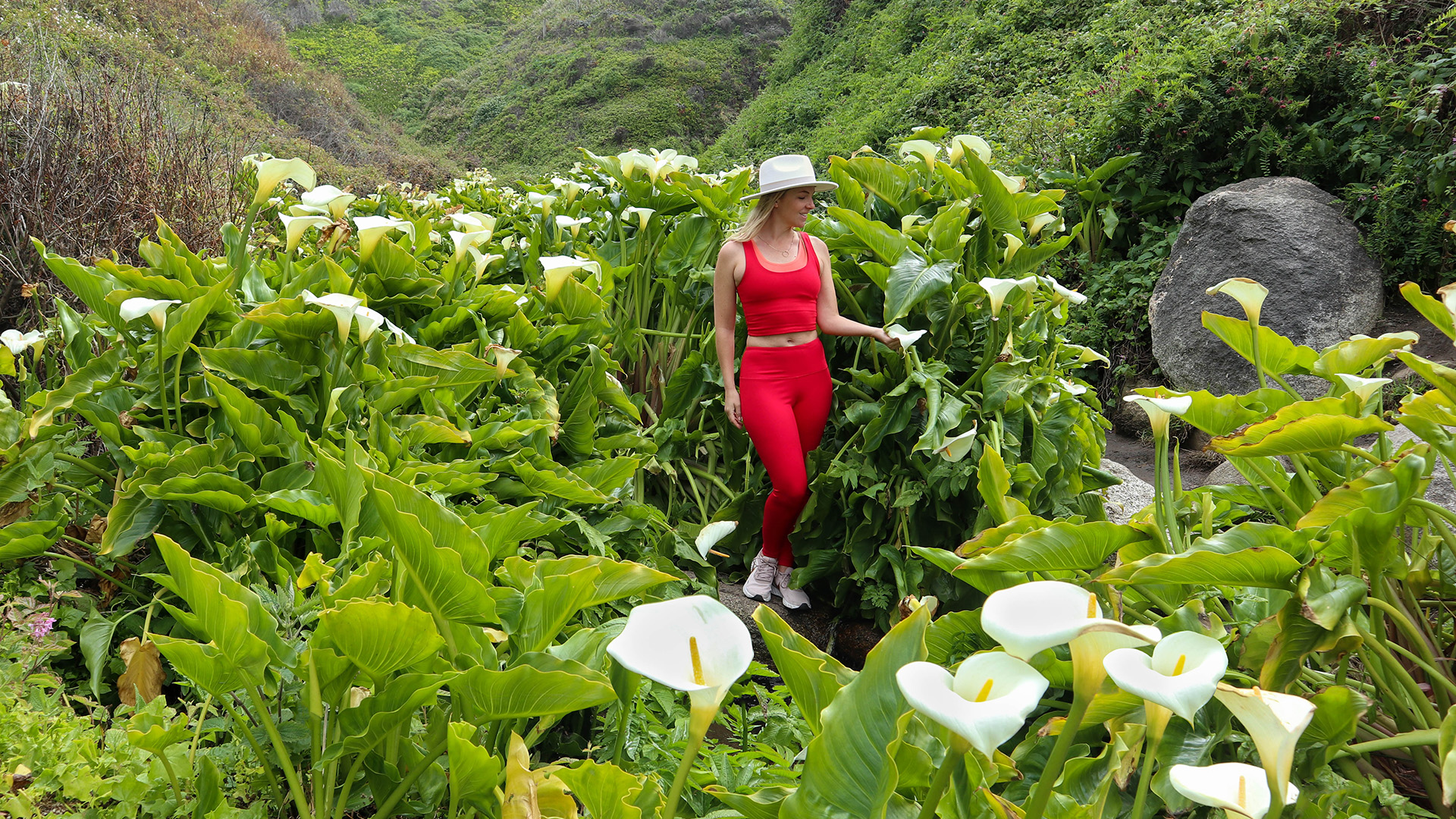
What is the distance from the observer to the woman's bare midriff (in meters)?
2.98

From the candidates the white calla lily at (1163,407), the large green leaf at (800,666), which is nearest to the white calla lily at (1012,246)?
the white calla lily at (1163,407)

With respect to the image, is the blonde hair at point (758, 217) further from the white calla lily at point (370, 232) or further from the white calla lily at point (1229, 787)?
the white calla lily at point (1229, 787)

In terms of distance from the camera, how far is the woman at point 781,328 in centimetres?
290

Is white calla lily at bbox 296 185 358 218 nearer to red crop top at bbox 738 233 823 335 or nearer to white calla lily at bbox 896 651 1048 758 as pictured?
red crop top at bbox 738 233 823 335

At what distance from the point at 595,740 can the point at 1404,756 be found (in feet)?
4.16

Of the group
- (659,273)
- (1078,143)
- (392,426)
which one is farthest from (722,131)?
(392,426)

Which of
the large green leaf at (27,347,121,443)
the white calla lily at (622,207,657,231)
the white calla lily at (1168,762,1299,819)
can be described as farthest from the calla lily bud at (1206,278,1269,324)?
the white calla lily at (622,207,657,231)

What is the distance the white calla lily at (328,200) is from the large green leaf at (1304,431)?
80.6 inches

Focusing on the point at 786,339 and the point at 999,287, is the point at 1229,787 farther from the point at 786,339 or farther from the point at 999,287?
the point at 786,339

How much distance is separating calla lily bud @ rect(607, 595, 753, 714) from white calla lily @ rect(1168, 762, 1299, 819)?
366 mm

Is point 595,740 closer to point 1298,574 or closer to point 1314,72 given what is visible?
point 1298,574

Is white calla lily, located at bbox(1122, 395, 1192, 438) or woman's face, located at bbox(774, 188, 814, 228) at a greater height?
woman's face, located at bbox(774, 188, 814, 228)

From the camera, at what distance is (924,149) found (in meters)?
3.11

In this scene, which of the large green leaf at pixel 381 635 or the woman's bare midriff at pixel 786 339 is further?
the woman's bare midriff at pixel 786 339
